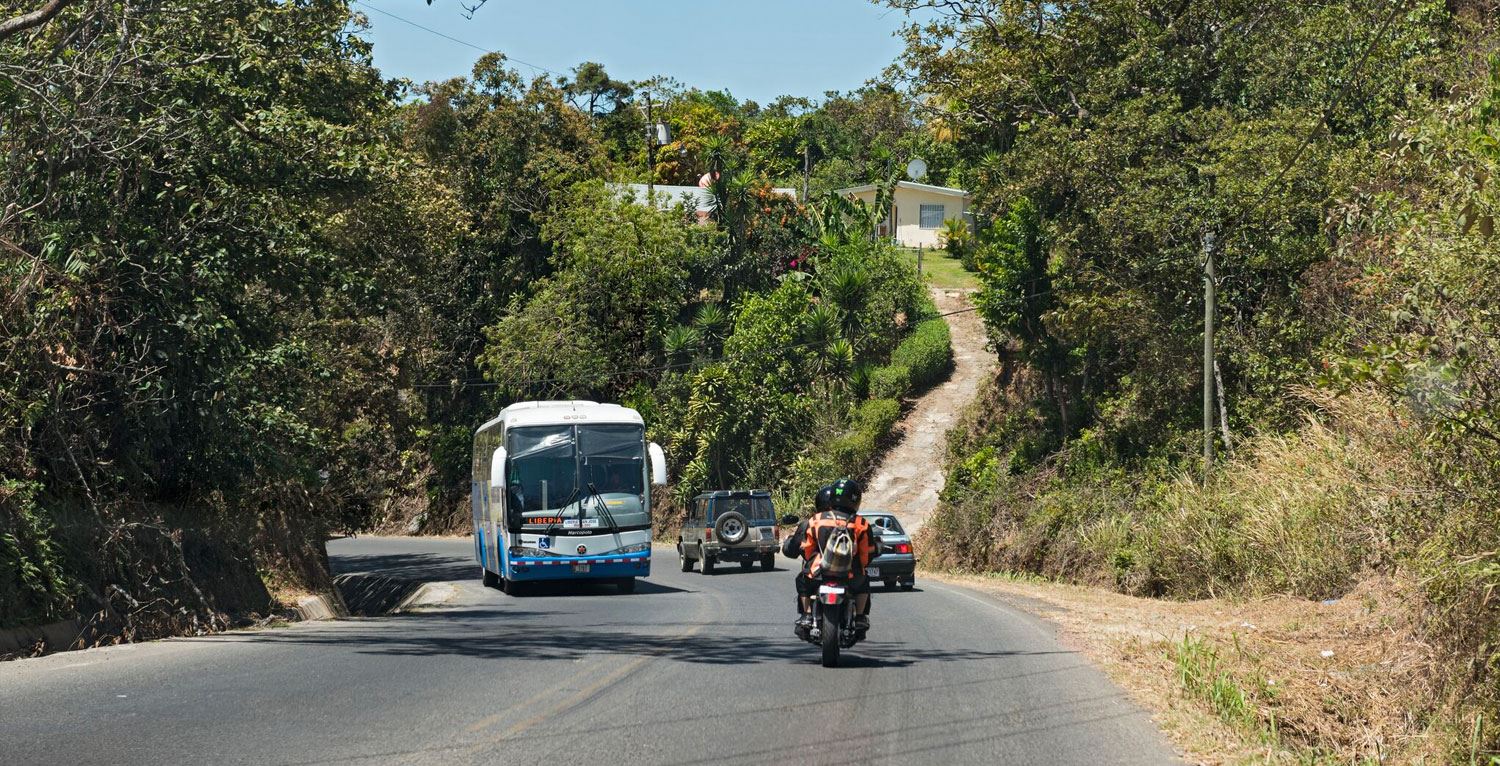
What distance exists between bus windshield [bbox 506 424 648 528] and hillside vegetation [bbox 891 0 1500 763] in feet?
33.0

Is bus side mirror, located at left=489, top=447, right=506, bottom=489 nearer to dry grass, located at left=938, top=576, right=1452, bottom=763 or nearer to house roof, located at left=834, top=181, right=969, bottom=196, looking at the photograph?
dry grass, located at left=938, top=576, right=1452, bottom=763

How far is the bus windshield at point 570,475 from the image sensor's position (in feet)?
81.4

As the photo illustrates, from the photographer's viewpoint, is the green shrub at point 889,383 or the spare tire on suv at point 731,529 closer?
the spare tire on suv at point 731,529

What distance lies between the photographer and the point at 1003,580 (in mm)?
31297

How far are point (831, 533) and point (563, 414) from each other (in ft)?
42.2

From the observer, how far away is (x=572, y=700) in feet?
34.6

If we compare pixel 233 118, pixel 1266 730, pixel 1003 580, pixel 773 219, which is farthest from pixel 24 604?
pixel 773 219

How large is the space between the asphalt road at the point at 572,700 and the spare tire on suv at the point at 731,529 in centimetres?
1537

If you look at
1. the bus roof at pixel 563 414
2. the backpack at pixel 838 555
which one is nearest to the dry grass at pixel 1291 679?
the backpack at pixel 838 555

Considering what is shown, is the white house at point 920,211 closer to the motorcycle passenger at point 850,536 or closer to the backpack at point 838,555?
the motorcycle passenger at point 850,536

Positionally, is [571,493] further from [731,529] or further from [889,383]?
[889,383]

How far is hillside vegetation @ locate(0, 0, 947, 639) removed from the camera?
16.9m

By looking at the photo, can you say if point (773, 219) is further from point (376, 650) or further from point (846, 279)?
point (376, 650)

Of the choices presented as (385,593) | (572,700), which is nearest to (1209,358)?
(385,593)
